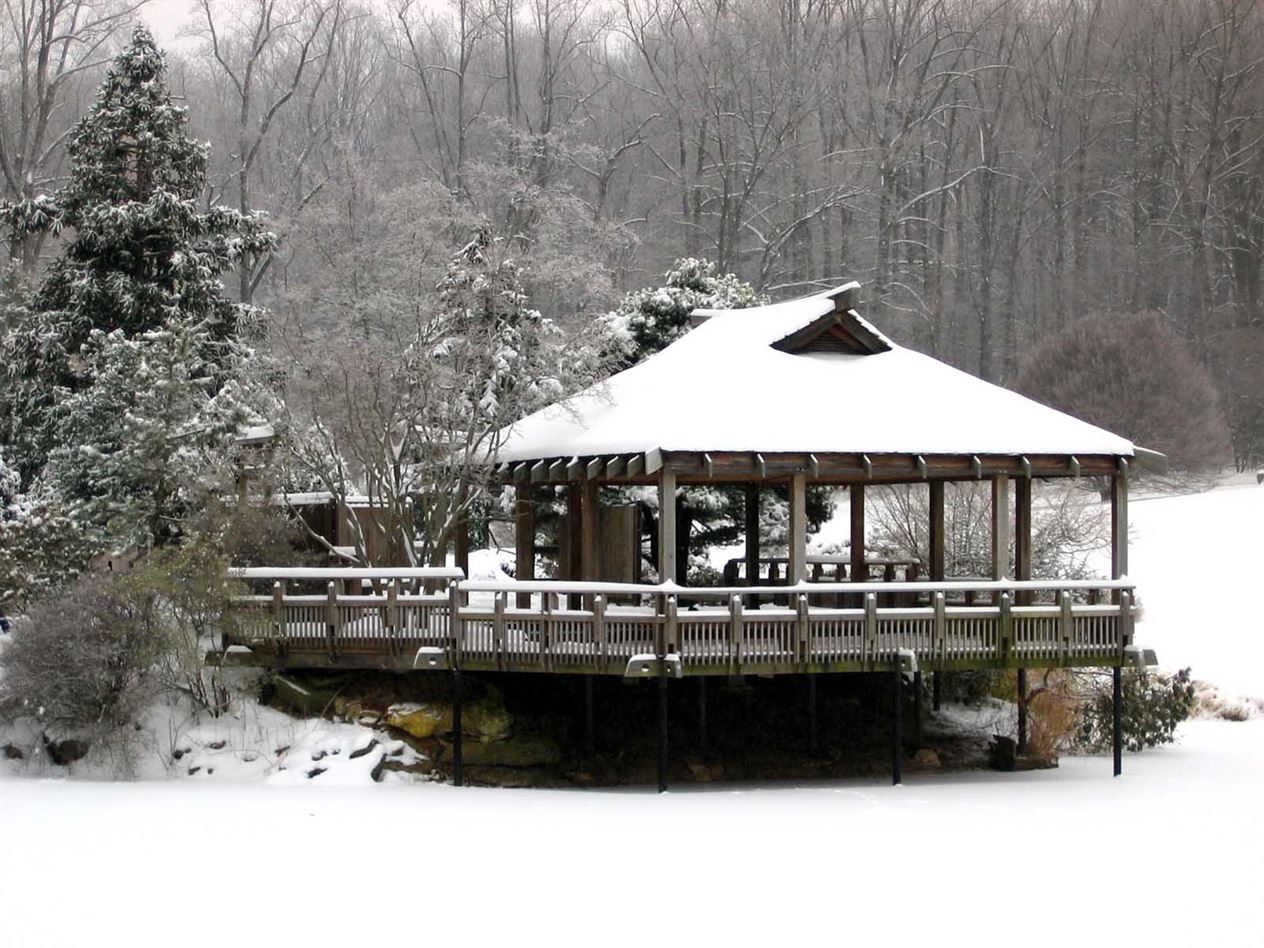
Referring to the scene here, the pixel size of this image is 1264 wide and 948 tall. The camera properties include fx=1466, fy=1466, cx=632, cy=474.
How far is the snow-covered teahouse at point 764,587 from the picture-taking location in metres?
19.2

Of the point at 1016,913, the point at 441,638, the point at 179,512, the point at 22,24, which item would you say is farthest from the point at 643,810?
the point at 22,24

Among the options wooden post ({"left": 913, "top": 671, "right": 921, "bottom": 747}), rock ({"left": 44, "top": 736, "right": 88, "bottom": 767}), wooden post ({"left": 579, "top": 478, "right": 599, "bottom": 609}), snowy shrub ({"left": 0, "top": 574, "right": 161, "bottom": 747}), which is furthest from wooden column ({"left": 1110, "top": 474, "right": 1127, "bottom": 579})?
rock ({"left": 44, "top": 736, "right": 88, "bottom": 767})

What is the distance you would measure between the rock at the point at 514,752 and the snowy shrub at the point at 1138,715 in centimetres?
957

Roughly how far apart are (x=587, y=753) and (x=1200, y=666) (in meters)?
16.2

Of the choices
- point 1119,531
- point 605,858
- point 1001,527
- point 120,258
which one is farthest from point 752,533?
point 120,258

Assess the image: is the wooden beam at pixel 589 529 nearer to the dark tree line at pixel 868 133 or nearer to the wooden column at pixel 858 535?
the wooden column at pixel 858 535

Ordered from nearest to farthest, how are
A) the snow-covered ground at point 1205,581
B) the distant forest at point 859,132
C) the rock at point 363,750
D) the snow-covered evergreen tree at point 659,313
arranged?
the rock at point 363,750 < the snow-covered evergreen tree at point 659,313 < the snow-covered ground at point 1205,581 < the distant forest at point 859,132

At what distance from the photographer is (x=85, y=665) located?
19.3 metres

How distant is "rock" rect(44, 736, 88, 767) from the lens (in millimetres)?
19828

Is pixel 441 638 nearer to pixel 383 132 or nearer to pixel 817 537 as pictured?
pixel 817 537

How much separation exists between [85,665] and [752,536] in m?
11.0

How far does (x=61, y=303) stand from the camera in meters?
28.0

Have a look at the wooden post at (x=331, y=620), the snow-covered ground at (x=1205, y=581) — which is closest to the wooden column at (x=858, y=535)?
the wooden post at (x=331, y=620)

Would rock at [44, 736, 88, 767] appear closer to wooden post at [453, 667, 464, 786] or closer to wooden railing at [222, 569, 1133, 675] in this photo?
wooden railing at [222, 569, 1133, 675]
